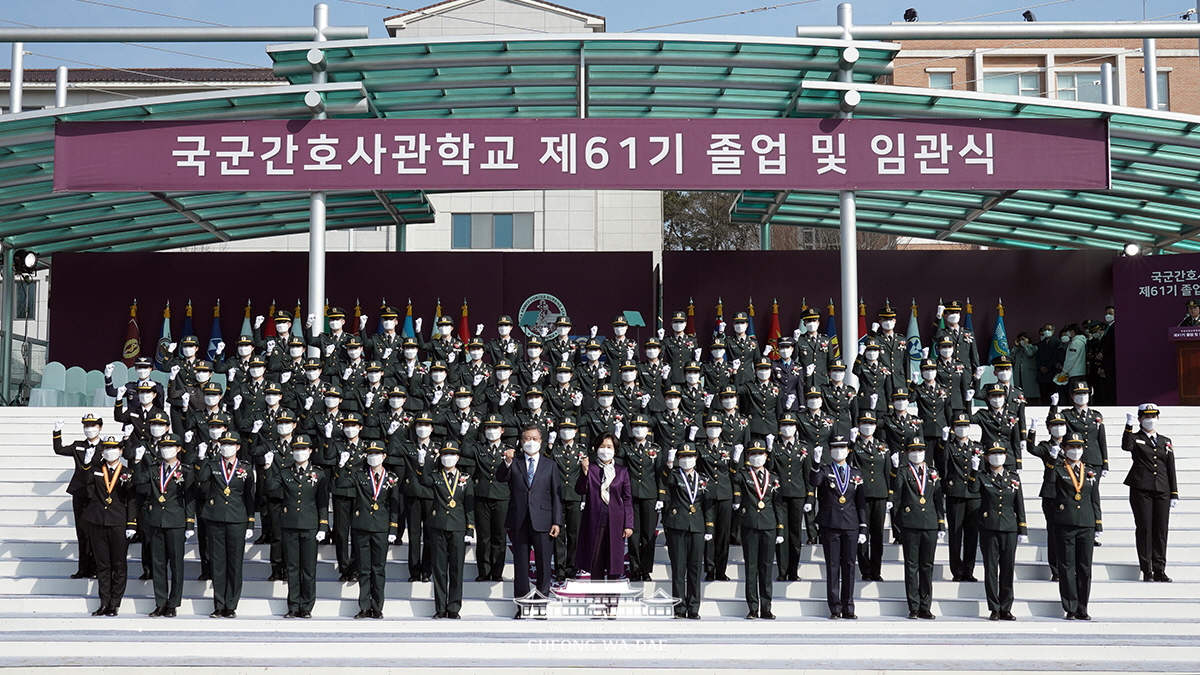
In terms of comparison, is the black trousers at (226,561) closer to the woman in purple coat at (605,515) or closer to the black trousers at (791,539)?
the woman in purple coat at (605,515)

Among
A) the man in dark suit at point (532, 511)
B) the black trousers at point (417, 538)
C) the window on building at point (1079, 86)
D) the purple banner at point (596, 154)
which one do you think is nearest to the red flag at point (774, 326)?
the purple banner at point (596, 154)

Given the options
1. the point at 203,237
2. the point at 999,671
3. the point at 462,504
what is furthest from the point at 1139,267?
the point at 203,237

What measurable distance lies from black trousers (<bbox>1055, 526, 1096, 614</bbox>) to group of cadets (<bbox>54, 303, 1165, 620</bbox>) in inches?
0.6

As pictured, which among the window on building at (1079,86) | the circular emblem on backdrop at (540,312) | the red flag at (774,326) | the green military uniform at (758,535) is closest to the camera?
the green military uniform at (758,535)

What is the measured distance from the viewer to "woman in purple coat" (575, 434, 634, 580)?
9.52 meters

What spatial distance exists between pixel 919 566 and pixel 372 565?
166 inches

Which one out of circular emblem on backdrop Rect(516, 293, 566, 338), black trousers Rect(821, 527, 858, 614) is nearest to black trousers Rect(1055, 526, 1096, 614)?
black trousers Rect(821, 527, 858, 614)

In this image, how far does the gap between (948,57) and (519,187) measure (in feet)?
66.4

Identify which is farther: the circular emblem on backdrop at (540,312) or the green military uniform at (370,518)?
the circular emblem on backdrop at (540,312)

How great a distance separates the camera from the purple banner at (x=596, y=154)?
12.7 meters

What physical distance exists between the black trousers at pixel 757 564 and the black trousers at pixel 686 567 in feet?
1.18

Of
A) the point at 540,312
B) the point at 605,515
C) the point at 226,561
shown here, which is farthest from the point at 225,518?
the point at 540,312

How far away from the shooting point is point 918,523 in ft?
30.0

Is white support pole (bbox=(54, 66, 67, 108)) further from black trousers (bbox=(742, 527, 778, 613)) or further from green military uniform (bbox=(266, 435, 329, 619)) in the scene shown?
black trousers (bbox=(742, 527, 778, 613))
